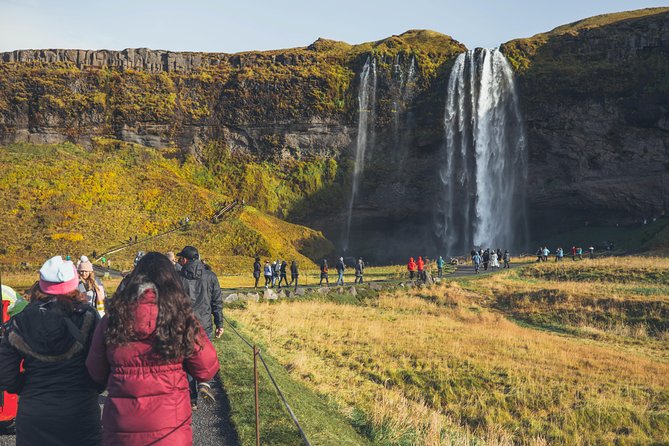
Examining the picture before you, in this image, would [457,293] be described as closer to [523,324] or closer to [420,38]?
[523,324]

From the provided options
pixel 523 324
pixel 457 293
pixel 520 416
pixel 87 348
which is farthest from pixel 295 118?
pixel 87 348

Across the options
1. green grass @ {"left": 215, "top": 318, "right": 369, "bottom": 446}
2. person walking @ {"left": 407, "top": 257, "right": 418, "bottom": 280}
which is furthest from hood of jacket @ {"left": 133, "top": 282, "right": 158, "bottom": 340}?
person walking @ {"left": 407, "top": 257, "right": 418, "bottom": 280}

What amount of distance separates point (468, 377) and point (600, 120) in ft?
177

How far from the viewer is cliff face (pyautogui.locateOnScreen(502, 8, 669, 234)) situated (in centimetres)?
5941

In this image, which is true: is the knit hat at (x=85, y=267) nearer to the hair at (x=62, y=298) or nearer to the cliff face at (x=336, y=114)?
the hair at (x=62, y=298)

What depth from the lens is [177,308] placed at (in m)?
4.07

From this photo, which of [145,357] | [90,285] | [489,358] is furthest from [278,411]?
[489,358]

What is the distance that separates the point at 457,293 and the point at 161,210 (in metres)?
Result: 36.1

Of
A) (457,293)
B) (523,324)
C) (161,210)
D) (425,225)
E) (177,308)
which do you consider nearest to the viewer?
(177,308)

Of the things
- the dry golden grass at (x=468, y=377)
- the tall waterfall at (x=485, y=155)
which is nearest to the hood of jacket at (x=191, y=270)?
the dry golden grass at (x=468, y=377)

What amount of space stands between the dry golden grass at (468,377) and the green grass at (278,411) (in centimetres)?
74

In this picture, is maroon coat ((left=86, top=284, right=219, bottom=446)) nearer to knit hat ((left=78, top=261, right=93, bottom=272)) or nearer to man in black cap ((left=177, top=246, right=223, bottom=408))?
man in black cap ((left=177, top=246, right=223, bottom=408))

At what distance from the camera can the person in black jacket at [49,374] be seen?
170 inches

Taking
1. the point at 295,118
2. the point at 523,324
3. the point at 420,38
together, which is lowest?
the point at 523,324
